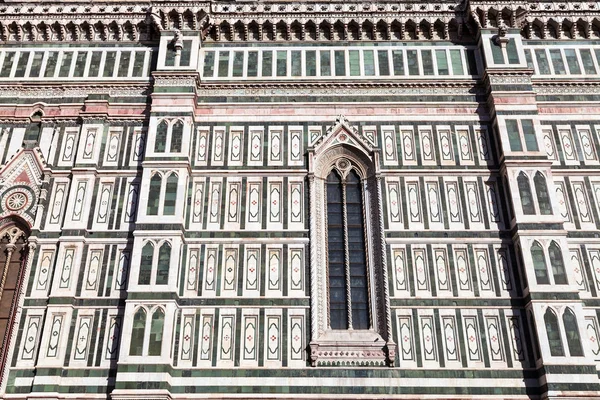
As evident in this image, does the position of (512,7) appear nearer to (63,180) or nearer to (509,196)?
(509,196)

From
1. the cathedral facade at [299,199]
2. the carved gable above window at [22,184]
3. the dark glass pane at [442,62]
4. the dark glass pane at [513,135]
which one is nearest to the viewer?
the cathedral facade at [299,199]

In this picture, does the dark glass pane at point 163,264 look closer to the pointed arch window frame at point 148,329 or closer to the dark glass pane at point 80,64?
the pointed arch window frame at point 148,329

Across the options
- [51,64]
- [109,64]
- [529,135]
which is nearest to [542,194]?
[529,135]

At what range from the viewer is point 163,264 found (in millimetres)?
13828

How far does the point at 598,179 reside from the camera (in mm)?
15188

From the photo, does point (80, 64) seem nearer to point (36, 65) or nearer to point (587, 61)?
point (36, 65)

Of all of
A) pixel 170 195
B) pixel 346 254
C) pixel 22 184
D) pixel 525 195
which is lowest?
pixel 346 254

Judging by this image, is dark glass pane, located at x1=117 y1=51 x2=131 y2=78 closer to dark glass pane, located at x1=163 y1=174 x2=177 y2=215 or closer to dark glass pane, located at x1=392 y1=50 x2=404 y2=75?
dark glass pane, located at x1=163 y1=174 x2=177 y2=215

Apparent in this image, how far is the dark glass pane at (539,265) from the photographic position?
534 inches

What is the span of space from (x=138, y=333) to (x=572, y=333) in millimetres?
8665

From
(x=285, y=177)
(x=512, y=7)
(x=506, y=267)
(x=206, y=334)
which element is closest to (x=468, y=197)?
(x=506, y=267)

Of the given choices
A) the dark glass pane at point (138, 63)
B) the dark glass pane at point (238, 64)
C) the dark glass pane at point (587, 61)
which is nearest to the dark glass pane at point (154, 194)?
the dark glass pane at point (138, 63)

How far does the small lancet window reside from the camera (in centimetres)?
1296

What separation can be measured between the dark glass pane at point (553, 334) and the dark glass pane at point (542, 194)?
2.33 meters
